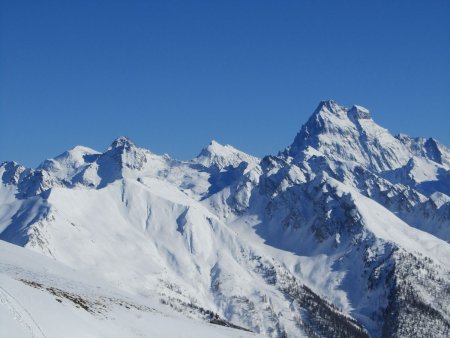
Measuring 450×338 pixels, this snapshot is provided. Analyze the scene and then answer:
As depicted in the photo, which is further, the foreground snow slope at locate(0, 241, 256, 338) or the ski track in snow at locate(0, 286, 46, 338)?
the foreground snow slope at locate(0, 241, 256, 338)

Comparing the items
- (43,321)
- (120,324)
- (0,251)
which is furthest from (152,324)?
(0,251)

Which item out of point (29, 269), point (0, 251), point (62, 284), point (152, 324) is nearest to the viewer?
point (152, 324)

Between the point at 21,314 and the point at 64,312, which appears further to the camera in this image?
the point at 64,312

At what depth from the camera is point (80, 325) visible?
5409 cm

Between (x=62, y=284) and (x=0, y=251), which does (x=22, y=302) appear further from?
(x=0, y=251)

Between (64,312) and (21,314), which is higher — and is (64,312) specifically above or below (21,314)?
above

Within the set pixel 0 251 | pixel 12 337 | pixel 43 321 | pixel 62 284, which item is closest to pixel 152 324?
pixel 62 284

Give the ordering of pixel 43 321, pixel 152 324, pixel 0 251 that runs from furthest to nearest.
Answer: pixel 0 251
pixel 152 324
pixel 43 321

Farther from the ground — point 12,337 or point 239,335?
point 239,335

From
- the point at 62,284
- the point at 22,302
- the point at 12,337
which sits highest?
the point at 62,284

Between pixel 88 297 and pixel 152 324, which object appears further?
pixel 88 297

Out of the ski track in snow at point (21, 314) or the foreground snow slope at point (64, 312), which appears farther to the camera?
the foreground snow slope at point (64, 312)

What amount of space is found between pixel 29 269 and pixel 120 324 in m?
29.9

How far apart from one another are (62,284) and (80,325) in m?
30.3
